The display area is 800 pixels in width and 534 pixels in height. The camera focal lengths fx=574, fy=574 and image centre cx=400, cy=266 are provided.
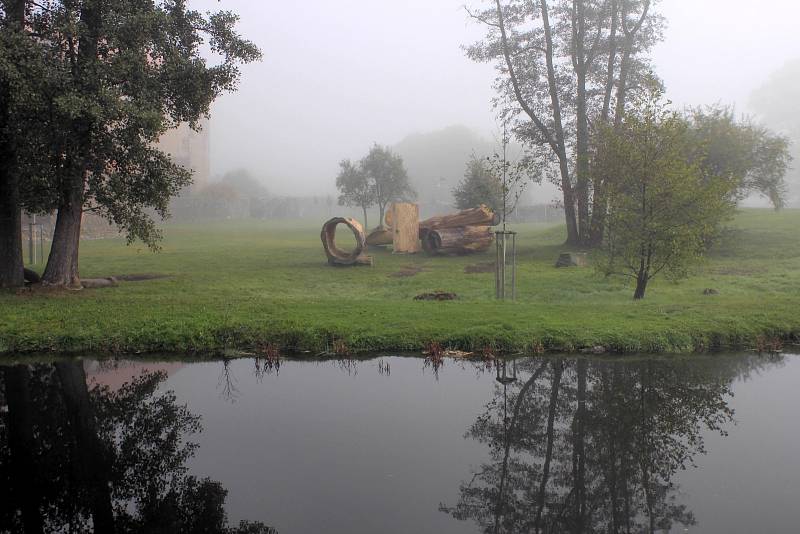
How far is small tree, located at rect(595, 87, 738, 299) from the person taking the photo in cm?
1430

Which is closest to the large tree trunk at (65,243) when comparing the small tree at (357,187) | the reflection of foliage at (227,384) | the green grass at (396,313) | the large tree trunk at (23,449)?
the green grass at (396,313)

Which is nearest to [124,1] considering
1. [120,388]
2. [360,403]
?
[120,388]

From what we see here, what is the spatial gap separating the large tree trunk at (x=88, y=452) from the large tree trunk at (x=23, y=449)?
1.30 ft

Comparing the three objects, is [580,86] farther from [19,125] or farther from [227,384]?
[227,384]

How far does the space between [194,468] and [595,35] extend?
31.2 metres

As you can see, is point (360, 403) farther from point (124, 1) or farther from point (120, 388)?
point (124, 1)

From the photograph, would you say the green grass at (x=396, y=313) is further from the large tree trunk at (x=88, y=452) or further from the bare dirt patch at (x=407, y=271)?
the large tree trunk at (x=88, y=452)

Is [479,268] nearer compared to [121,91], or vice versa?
[121,91]

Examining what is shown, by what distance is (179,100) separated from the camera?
54.8 ft

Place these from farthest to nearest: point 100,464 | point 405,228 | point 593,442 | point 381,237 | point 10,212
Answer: point 381,237
point 405,228
point 10,212
point 593,442
point 100,464

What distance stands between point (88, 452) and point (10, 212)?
41.0ft

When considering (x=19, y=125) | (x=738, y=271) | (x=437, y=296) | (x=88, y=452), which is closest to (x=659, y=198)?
(x=437, y=296)

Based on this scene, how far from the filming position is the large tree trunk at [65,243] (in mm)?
15976

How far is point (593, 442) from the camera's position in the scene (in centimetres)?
654
